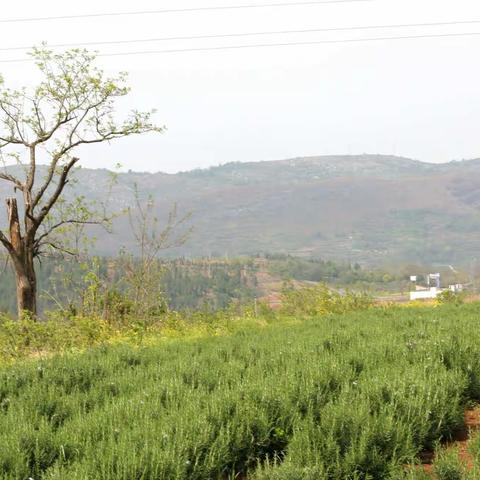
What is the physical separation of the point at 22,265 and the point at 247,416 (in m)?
15.5

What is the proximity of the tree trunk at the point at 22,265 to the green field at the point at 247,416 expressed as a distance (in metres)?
10.9

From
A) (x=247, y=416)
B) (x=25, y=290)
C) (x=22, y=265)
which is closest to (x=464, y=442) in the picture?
(x=247, y=416)

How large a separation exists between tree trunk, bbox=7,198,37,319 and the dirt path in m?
15.3

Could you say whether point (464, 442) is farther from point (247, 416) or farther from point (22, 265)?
point (22, 265)

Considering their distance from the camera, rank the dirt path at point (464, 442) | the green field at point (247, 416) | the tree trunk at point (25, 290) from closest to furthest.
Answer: the green field at point (247, 416) < the dirt path at point (464, 442) < the tree trunk at point (25, 290)

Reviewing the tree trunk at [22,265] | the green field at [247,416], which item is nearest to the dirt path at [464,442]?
the green field at [247,416]

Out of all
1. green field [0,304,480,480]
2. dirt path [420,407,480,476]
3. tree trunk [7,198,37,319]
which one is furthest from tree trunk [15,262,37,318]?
dirt path [420,407,480,476]

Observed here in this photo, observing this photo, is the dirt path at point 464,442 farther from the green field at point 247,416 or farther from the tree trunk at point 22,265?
the tree trunk at point 22,265

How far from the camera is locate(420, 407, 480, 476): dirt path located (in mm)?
4890

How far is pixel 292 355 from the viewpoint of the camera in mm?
8250

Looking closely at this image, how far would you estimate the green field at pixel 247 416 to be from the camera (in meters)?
4.50

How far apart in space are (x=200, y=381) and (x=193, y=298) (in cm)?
13459

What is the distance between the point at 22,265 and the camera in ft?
63.0

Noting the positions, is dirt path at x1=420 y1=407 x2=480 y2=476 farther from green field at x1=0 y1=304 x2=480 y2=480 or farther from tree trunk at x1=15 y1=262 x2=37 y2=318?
tree trunk at x1=15 y1=262 x2=37 y2=318
